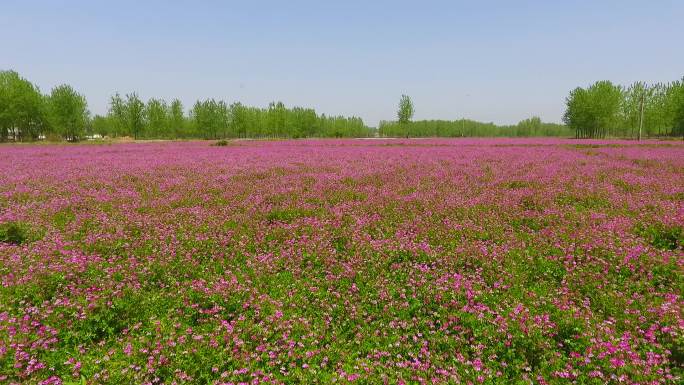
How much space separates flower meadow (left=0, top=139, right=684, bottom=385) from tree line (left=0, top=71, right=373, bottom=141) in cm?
7611

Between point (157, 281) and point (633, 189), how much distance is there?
1497 cm

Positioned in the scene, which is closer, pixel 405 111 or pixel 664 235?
pixel 664 235

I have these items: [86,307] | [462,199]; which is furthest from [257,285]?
[462,199]

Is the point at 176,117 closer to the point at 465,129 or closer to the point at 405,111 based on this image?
the point at 405,111

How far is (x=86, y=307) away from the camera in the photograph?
4.88 metres

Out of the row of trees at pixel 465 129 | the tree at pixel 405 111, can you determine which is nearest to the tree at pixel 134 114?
the tree at pixel 405 111

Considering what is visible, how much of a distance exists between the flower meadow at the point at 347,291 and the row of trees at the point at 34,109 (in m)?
78.3

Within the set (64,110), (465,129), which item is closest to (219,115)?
(64,110)

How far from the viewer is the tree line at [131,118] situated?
226 ft

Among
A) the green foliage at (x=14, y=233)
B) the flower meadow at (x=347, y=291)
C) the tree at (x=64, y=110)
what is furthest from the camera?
the tree at (x=64, y=110)

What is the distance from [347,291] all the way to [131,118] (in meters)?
91.1

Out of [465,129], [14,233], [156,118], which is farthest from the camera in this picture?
[465,129]

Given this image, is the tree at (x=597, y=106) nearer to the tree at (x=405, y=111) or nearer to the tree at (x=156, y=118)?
the tree at (x=405, y=111)

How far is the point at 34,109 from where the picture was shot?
7069cm
